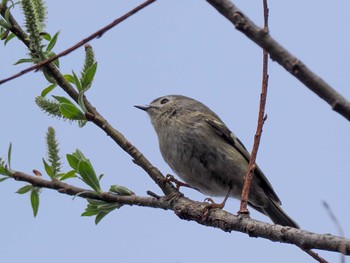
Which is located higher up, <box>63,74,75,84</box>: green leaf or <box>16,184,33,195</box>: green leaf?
<box>63,74,75,84</box>: green leaf

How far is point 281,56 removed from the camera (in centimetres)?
157

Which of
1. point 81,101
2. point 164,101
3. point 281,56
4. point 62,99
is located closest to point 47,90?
point 62,99

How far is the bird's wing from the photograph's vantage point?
19.6 ft

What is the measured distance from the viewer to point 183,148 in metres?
5.64

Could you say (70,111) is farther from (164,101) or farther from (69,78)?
(164,101)

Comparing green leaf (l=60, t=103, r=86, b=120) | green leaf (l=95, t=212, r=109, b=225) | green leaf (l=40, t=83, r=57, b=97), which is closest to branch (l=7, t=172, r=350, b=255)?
green leaf (l=95, t=212, r=109, b=225)

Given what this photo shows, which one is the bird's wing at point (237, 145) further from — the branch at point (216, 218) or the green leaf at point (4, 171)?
the green leaf at point (4, 171)

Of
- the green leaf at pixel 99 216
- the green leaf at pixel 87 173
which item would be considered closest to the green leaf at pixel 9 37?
the green leaf at pixel 87 173

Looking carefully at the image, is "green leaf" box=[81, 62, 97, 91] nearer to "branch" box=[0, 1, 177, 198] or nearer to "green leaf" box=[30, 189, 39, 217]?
"branch" box=[0, 1, 177, 198]

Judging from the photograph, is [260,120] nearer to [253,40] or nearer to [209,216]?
Answer: [209,216]

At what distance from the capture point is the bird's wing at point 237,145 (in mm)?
5984

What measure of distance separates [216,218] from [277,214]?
9.50ft

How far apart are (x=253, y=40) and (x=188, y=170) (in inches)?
154

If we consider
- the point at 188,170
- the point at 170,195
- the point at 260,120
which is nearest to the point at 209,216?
the point at 170,195
